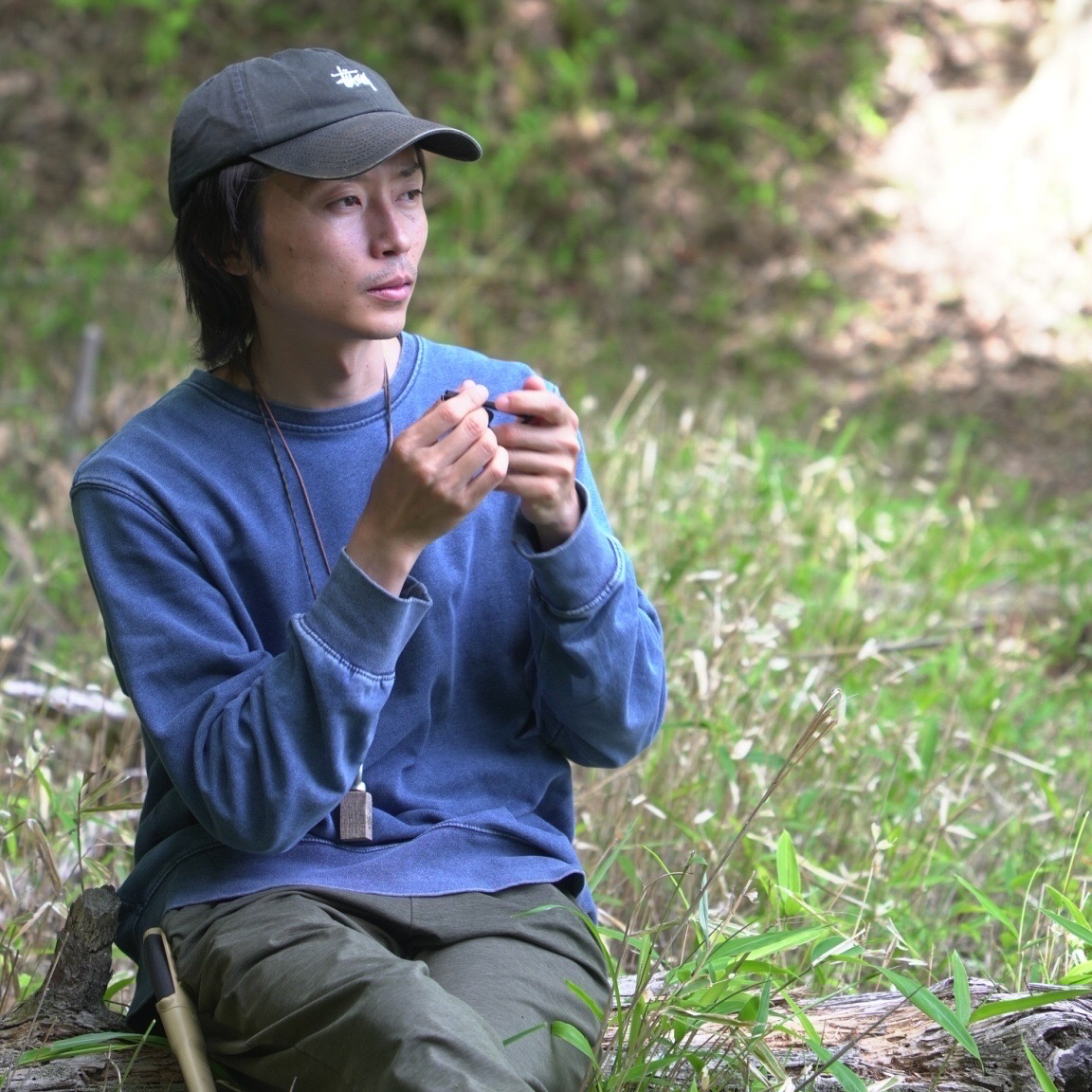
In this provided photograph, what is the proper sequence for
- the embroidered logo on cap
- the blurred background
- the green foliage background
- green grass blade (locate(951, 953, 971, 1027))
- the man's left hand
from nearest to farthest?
green grass blade (locate(951, 953, 971, 1027)), the man's left hand, the embroidered logo on cap, the blurred background, the green foliage background

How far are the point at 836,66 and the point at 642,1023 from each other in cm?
746

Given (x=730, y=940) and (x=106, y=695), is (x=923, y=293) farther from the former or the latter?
(x=730, y=940)

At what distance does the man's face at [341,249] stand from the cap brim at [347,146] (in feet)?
→ 0.11

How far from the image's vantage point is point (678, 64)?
8406 mm

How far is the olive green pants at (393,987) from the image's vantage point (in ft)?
5.27

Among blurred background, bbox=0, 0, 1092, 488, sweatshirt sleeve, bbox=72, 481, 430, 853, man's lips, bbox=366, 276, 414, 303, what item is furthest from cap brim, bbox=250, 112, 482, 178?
blurred background, bbox=0, 0, 1092, 488

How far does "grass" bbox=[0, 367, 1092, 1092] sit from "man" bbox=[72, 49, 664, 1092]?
21cm

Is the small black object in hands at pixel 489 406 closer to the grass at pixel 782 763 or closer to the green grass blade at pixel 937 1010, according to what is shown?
the grass at pixel 782 763

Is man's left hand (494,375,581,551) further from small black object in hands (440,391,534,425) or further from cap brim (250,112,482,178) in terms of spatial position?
cap brim (250,112,482,178)

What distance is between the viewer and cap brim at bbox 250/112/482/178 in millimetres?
1896

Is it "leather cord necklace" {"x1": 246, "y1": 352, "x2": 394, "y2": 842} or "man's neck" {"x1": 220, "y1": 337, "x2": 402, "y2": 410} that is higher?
"man's neck" {"x1": 220, "y1": 337, "x2": 402, "y2": 410}

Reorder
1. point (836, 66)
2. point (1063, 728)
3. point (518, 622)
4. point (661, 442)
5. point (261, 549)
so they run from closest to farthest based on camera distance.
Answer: point (261, 549) < point (518, 622) < point (1063, 728) < point (661, 442) < point (836, 66)

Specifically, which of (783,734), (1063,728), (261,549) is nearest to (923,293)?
(1063,728)

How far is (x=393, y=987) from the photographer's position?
1.65 meters
